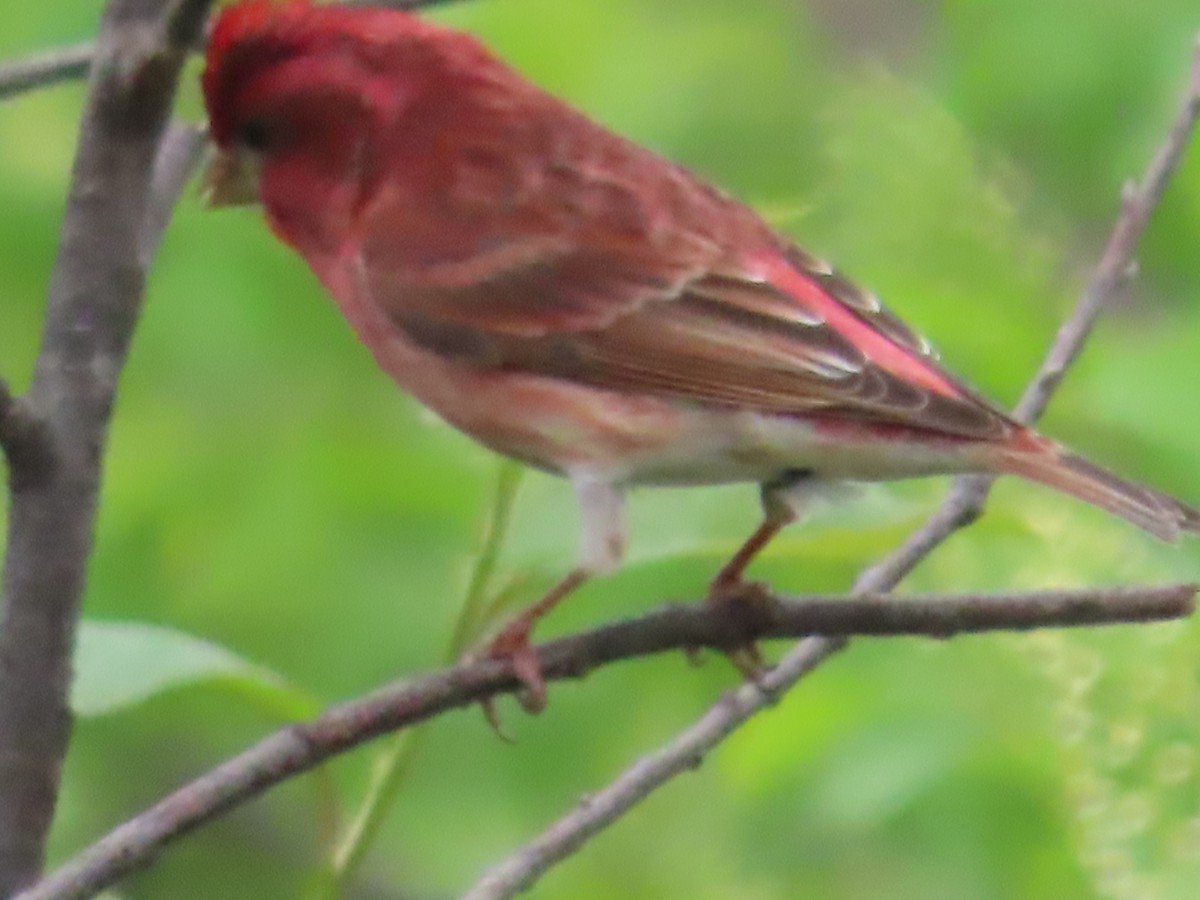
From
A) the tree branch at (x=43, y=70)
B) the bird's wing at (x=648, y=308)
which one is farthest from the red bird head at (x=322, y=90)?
the tree branch at (x=43, y=70)

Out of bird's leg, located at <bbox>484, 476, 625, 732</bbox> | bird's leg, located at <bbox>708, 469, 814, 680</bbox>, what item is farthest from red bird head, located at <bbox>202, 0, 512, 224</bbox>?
bird's leg, located at <bbox>708, 469, 814, 680</bbox>

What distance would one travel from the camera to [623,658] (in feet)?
10.9

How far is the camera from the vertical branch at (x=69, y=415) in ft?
10.0

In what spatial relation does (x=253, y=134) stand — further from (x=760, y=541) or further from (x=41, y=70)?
(x=760, y=541)

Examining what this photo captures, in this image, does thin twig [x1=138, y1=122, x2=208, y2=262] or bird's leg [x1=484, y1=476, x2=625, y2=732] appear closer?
thin twig [x1=138, y1=122, x2=208, y2=262]

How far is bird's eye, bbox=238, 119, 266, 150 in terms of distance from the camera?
4.60 m

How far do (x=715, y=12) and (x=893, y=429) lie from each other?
3644 mm

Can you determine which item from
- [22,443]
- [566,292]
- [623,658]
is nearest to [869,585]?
[623,658]

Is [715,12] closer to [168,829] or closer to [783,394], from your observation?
[783,394]

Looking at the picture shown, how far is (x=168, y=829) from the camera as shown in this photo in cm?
278

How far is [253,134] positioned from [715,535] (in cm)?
132

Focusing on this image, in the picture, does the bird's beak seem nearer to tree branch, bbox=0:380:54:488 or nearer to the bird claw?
the bird claw

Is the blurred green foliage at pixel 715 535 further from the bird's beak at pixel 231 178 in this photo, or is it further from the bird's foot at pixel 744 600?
the bird's beak at pixel 231 178

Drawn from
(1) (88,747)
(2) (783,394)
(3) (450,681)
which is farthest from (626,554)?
(1) (88,747)
